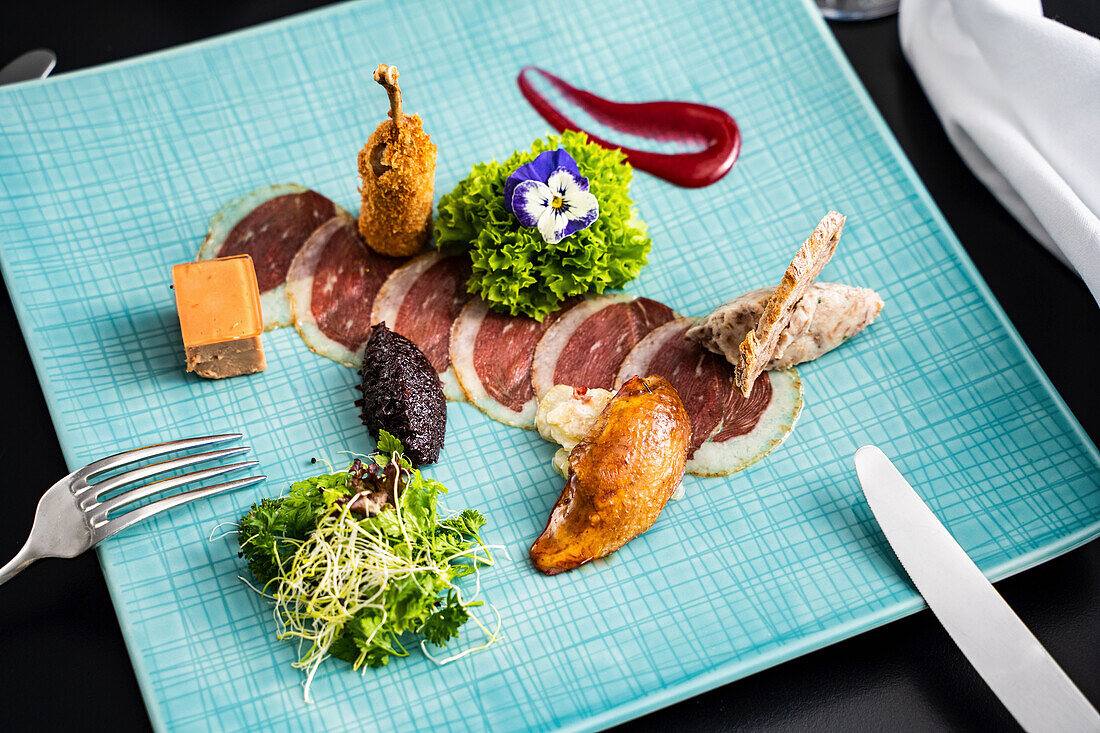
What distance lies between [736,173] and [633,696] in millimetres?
2680

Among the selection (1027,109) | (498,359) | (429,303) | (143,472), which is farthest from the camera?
(1027,109)

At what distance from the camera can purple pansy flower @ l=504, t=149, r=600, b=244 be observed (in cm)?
434

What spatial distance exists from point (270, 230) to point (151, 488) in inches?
56.5

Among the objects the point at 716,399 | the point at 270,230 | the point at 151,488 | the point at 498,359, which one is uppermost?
the point at 270,230

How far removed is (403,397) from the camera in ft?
13.3

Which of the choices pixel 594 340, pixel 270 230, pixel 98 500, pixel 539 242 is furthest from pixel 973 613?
pixel 270 230

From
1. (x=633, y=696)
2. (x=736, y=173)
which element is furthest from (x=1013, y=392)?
(x=633, y=696)

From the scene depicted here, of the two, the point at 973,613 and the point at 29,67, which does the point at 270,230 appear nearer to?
the point at 29,67

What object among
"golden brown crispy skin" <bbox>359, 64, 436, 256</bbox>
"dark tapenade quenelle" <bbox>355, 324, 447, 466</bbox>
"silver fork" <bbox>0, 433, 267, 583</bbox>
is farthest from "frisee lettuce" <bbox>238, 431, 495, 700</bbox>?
"golden brown crispy skin" <bbox>359, 64, 436, 256</bbox>

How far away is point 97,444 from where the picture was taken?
413 cm

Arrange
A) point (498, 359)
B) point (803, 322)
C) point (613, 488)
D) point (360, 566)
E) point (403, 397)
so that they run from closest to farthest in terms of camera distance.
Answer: point (360, 566)
point (613, 488)
point (403, 397)
point (803, 322)
point (498, 359)

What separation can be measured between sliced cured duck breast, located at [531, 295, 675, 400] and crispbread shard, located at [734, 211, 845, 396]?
538 mm

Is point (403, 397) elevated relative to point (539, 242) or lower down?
lower down

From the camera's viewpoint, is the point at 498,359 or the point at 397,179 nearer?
the point at 397,179
